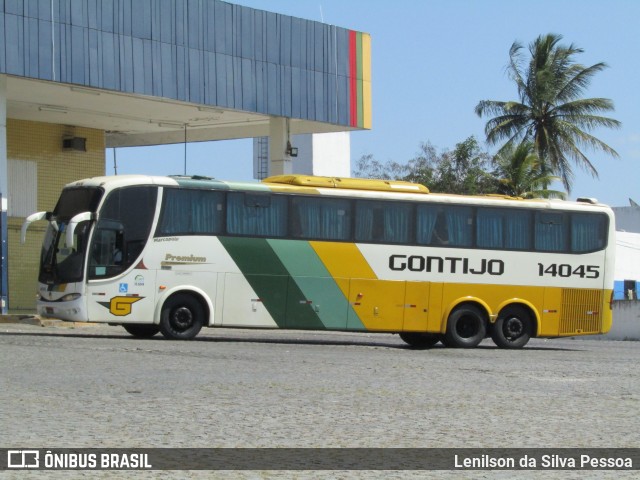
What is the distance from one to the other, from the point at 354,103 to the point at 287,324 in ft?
41.4

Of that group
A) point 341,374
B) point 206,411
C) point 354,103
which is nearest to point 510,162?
point 354,103

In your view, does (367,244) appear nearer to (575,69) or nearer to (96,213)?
(96,213)

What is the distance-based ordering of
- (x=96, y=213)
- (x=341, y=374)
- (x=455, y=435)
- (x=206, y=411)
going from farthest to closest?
(x=96, y=213) < (x=341, y=374) < (x=206, y=411) < (x=455, y=435)

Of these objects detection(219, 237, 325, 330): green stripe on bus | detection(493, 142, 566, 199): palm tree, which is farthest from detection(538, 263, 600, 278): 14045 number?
detection(493, 142, 566, 199): palm tree

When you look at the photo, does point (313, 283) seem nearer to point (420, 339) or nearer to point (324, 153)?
point (420, 339)

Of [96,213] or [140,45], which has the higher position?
[140,45]

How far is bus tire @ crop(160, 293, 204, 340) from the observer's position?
22406mm

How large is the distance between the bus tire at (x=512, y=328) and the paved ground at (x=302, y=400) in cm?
476

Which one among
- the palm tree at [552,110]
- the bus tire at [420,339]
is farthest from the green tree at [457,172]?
the bus tire at [420,339]

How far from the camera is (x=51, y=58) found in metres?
27.2

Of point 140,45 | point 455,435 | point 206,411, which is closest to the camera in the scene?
point 455,435

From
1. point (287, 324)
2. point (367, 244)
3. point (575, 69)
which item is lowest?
point (287, 324)

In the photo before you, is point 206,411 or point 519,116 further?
point 519,116

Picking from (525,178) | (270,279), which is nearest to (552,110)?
(525,178)
